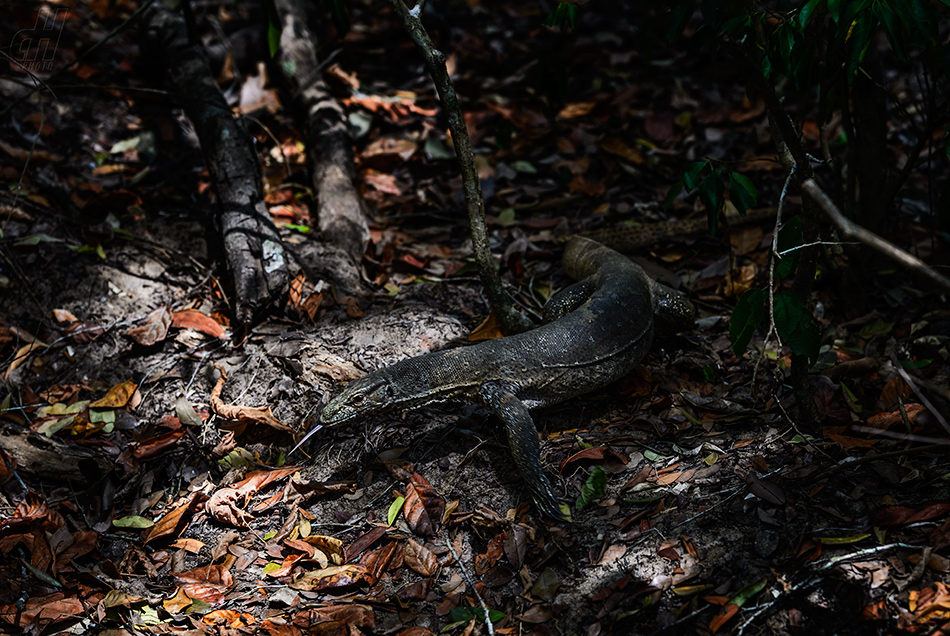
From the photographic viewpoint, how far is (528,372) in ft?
12.7

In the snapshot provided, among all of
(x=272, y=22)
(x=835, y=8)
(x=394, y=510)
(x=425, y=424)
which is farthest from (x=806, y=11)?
(x=272, y=22)

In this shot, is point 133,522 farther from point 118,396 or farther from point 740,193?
point 740,193

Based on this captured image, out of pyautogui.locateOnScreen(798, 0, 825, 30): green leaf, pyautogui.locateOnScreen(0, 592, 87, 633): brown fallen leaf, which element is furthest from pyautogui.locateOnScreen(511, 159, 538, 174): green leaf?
pyautogui.locateOnScreen(0, 592, 87, 633): brown fallen leaf

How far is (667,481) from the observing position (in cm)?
347

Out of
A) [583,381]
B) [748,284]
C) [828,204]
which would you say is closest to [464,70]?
[748,284]

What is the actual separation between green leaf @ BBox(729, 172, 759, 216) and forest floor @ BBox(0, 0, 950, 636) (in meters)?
0.11

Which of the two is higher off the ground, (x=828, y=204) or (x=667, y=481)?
(x=828, y=204)

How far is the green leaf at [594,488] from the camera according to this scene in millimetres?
3439

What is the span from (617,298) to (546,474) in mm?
1243

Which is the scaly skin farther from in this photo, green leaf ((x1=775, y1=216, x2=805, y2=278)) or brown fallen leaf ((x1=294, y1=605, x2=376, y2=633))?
green leaf ((x1=775, y1=216, x2=805, y2=278))

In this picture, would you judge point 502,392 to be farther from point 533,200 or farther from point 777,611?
point 533,200

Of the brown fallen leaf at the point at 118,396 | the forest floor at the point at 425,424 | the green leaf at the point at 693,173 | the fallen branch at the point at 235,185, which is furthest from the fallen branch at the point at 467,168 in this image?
the brown fallen leaf at the point at 118,396

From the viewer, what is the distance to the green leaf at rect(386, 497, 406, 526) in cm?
354

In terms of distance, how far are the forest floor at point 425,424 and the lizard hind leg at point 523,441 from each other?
125 mm
